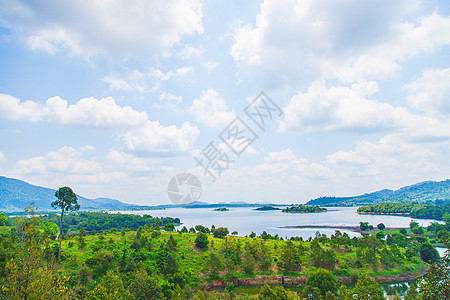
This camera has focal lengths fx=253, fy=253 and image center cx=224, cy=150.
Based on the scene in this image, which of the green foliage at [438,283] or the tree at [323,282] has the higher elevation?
the green foliage at [438,283]

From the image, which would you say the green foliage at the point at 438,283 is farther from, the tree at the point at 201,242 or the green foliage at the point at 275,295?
the tree at the point at 201,242

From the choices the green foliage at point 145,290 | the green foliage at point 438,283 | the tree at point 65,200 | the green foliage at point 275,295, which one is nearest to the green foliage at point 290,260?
the green foliage at point 275,295

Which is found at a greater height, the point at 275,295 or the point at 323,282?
the point at 275,295

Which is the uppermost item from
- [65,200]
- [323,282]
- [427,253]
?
[65,200]

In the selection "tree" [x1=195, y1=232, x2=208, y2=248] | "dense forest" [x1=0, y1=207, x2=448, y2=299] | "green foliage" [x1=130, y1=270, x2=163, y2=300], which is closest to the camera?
"green foliage" [x1=130, y1=270, x2=163, y2=300]

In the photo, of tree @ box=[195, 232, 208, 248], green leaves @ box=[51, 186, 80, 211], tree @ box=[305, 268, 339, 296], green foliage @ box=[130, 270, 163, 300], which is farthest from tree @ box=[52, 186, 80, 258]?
tree @ box=[305, 268, 339, 296]

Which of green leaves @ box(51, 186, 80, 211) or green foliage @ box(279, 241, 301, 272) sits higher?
green leaves @ box(51, 186, 80, 211)

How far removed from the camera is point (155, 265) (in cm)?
5109

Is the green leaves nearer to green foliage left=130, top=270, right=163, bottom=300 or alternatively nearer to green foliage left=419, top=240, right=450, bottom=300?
green foliage left=130, top=270, right=163, bottom=300

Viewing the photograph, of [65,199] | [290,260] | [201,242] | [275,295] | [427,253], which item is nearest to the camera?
[275,295]

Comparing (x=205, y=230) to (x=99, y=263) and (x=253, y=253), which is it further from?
(x=99, y=263)

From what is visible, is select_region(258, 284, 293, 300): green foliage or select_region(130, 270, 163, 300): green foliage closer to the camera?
select_region(130, 270, 163, 300): green foliage

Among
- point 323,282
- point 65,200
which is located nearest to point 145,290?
point 65,200

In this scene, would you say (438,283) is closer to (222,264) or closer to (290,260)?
(222,264)
